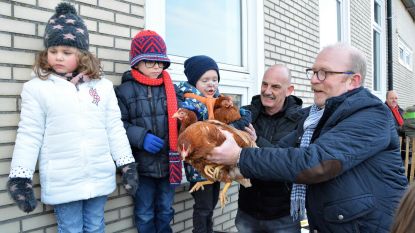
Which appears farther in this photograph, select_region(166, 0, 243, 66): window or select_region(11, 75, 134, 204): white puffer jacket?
select_region(166, 0, 243, 66): window

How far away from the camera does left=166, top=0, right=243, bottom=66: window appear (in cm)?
359

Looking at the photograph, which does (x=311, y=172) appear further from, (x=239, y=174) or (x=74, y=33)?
(x=74, y=33)

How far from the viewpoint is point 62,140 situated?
2049mm

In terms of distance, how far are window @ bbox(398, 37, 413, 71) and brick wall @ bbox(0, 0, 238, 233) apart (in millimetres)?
13838

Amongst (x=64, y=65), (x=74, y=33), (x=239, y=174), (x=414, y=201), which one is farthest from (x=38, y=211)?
(x=414, y=201)

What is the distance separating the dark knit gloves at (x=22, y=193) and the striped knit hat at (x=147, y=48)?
1040 millimetres

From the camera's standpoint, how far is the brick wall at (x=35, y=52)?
82.3 inches

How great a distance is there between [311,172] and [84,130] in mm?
1263

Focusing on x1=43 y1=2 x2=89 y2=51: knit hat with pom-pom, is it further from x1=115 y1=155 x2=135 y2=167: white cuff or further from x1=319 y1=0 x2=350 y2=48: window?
x1=319 y1=0 x2=350 y2=48: window

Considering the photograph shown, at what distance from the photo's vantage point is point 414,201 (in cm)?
98

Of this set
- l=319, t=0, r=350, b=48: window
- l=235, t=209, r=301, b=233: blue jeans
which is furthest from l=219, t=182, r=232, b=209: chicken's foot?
l=319, t=0, r=350, b=48: window

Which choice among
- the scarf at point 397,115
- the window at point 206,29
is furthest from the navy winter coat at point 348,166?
the scarf at point 397,115

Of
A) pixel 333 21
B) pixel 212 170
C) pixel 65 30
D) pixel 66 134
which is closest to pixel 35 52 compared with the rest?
pixel 65 30

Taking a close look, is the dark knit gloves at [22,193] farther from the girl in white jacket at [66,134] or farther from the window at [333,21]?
the window at [333,21]
